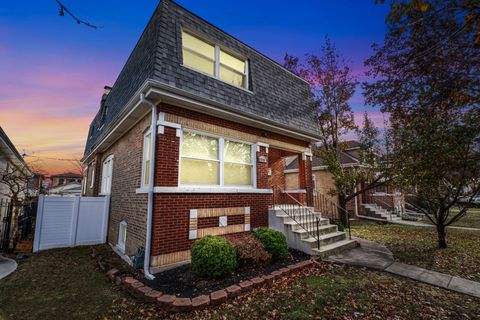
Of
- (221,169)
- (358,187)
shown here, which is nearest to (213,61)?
(221,169)

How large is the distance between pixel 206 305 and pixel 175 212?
97.1 inches

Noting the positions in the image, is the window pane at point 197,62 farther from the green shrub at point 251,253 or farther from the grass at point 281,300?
the grass at point 281,300

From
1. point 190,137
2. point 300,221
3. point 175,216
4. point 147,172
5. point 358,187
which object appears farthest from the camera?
point 358,187

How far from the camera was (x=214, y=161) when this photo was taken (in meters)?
6.79

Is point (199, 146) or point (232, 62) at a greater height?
point (232, 62)

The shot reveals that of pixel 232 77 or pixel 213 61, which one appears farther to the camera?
pixel 232 77

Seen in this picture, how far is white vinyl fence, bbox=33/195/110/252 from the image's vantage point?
7.66 m

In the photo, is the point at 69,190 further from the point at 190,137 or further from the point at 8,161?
the point at 190,137

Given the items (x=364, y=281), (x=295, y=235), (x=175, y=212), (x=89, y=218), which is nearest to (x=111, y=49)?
(x=89, y=218)

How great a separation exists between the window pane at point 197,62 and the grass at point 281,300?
20.4ft

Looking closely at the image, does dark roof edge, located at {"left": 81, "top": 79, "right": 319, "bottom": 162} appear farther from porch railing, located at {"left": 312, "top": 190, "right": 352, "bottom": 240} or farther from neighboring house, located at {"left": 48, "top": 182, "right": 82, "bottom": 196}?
neighboring house, located at {"left": 48, "top": 182, "right": 82, "bottom": 196}

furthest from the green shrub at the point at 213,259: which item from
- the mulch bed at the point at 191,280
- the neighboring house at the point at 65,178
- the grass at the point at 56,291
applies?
the neighboring house at the point at 65,178

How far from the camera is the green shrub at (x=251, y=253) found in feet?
17.2

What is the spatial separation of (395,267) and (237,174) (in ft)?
16.6
